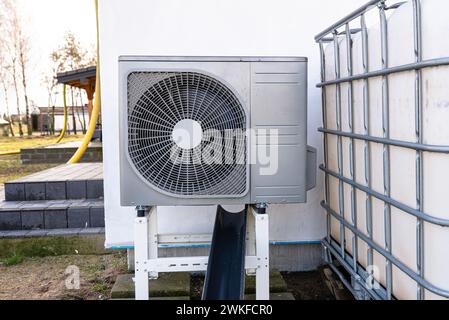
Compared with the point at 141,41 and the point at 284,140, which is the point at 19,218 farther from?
the point at 284,140

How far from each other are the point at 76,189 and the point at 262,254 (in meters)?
2.37

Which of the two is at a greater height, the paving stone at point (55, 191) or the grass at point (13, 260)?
the paving stone at point (55, 191)

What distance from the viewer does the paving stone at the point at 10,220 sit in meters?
3.64

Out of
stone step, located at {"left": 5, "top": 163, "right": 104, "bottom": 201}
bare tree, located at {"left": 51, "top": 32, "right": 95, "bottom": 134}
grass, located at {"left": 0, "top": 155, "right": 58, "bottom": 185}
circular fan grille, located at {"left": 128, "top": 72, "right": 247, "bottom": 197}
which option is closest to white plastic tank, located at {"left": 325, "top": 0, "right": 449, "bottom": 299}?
circular fan grille, located at {"left": 128, "top": 72, "right": 247, "bottom": 197}

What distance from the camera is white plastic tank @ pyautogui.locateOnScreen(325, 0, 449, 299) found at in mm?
1462

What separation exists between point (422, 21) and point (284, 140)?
31.3 inches

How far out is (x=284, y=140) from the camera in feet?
6.93

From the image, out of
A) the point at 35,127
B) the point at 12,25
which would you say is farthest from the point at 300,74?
the point at 35,127

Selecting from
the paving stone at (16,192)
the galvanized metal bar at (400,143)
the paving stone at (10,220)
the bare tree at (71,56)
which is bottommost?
the paving stone at (10,220)

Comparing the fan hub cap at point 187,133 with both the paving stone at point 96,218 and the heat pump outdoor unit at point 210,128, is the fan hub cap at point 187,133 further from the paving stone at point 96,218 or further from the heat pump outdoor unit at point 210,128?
the paving stone at point 96,218

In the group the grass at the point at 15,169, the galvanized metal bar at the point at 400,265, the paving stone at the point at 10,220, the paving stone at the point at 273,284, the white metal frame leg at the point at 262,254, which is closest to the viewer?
the galvanized metal bar at the point at 400,265

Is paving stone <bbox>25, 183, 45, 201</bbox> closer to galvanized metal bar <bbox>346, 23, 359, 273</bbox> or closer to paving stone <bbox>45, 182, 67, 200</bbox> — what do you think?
paving stone <bbox>45, 182, 67, 200</bbox>

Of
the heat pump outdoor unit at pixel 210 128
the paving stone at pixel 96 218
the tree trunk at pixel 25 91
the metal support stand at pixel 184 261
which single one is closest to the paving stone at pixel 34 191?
the paving stone at pixel 96 218

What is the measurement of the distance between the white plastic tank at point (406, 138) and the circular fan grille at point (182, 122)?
0.58 m
